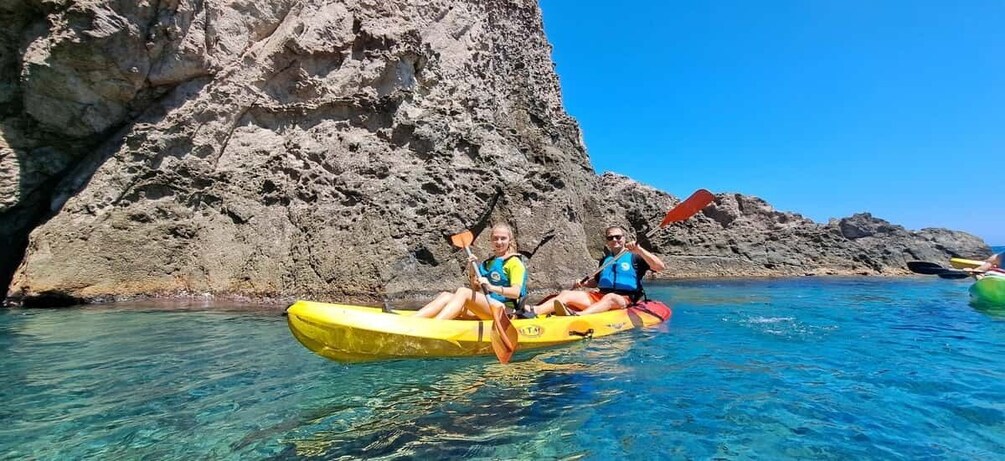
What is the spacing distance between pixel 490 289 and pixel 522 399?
2.06 metres

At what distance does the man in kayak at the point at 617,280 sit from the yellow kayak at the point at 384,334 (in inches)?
63.7

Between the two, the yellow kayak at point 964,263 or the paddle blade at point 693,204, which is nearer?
the paddle blade at point 693,204

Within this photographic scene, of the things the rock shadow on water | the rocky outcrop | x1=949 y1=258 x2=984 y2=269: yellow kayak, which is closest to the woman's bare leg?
the rock shadow on water

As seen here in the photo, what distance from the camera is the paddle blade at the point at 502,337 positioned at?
494 cm

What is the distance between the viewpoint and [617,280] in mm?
7492

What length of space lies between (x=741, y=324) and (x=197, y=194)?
35.4ft

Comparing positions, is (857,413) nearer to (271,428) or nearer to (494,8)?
(271,428)

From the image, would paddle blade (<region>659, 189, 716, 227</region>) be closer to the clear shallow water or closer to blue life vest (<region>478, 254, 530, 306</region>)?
the clear shallow water

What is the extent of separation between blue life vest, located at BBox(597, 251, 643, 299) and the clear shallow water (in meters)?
0.97

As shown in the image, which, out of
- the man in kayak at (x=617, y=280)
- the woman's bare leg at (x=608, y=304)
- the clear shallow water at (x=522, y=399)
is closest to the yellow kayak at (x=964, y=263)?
the clear shallow water at (x=522, y=399)

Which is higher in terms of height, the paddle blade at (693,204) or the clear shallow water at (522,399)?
the paddle blade at (693,204)

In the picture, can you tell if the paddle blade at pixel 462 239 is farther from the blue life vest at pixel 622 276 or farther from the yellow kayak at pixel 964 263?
the yellow kayak at pixel 964 263

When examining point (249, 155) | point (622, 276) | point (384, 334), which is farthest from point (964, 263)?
point (249, 155)

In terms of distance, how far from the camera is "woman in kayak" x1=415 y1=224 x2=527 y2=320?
5438 mm
